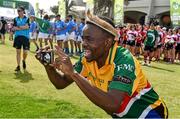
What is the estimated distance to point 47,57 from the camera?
3490mm

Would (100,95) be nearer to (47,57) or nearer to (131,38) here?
(47,57)

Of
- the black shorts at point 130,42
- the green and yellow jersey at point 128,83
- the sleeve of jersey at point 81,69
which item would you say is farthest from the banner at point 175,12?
the green and yellow jersey at point 128,83

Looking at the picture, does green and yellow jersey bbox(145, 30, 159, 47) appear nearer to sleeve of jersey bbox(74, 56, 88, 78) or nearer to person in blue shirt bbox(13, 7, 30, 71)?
person in blue shirt bbox(13, 7, 30, 71)

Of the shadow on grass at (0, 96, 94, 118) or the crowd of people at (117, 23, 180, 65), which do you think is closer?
the shadow on grass at (0, 96, 94, 118)

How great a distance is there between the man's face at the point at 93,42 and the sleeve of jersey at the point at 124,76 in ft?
0.65

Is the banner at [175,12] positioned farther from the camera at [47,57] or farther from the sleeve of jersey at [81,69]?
the camera at [47,57]

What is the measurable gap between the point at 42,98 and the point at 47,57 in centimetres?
477

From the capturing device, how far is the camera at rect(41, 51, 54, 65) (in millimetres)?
3432

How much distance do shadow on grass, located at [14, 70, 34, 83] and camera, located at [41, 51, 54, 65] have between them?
265 inches

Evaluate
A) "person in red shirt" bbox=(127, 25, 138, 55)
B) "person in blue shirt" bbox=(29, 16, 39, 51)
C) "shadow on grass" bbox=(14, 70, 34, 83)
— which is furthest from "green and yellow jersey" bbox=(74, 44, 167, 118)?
"person in red shirt" bbox=(127, 25, 138, 55)

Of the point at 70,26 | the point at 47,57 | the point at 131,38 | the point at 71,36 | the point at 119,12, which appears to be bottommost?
the point at 131,38

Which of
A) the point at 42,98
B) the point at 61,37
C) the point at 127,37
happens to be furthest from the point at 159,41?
the point at 42,98

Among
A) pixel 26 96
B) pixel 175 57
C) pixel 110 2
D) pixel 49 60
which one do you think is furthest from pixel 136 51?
pixel 110 2

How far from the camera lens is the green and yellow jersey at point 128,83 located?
126 inches
